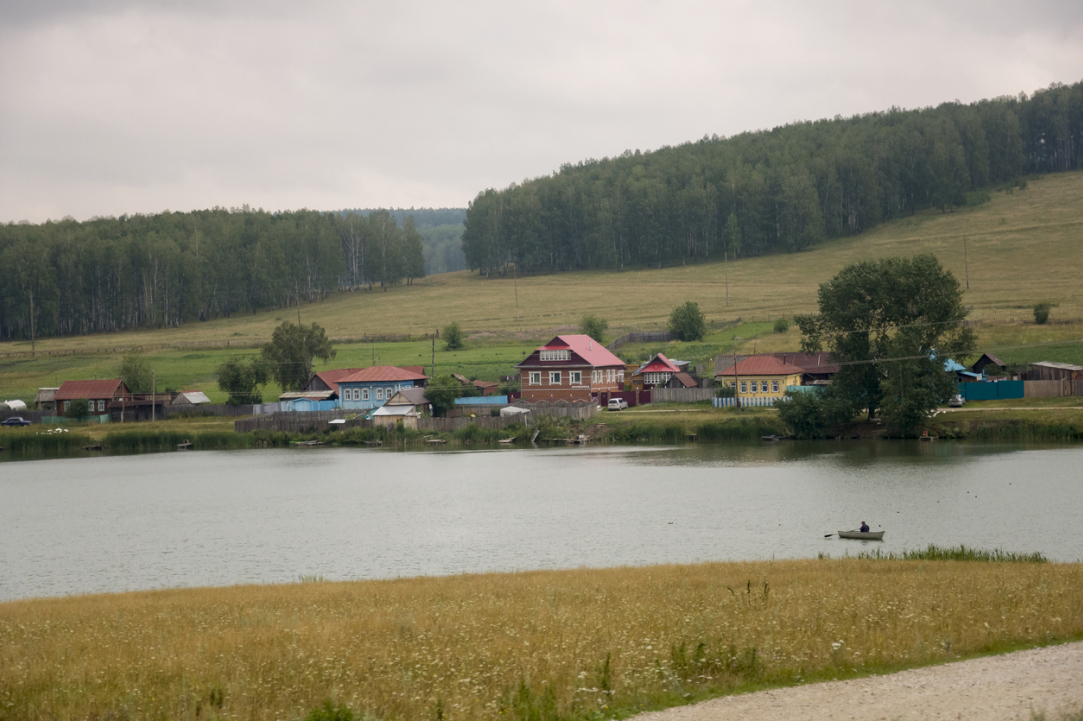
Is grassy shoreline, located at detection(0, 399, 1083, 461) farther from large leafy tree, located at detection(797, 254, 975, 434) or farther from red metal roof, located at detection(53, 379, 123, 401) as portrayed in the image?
red metal roof, located at detection(53, 379, 123, 401)

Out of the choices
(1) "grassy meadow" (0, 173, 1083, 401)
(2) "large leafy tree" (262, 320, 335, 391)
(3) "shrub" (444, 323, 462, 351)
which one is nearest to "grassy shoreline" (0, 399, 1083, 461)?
(2) "large leafy tree" (262, 320, 335, 391)

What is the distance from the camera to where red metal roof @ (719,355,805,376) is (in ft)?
257

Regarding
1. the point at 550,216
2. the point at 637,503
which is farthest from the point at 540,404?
the point at 550,216

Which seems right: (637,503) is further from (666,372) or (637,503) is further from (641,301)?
(641,301)

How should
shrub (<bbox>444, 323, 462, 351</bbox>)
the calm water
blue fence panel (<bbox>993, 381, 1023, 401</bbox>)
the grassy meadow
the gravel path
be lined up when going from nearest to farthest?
the gravel path
the calm water
blue fence panel (<bbox>993, 381, 1023, 401</bbox>)
the grassy meadow
shrub (<bbox>444, 323, 462, 351</bbox>)

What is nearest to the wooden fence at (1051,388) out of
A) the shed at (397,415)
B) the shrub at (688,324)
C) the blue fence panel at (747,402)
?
the blue fence panel at (747,402)

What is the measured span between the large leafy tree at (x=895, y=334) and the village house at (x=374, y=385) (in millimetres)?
36700

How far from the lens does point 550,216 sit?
576 ft

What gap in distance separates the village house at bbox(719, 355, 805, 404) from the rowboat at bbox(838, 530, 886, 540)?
45.0m

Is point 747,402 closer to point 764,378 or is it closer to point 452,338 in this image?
point 764,378

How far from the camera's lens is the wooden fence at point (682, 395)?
8038 cm

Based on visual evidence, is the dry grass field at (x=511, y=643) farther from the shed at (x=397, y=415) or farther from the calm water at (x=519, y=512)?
the shed at (x=397, y=415)

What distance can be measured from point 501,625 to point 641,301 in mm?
113554

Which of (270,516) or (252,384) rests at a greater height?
(252,384)
